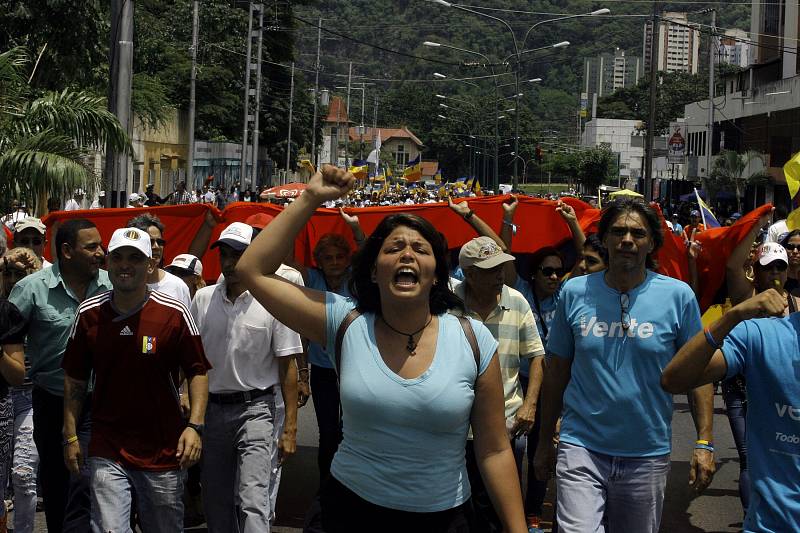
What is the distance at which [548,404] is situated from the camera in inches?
220

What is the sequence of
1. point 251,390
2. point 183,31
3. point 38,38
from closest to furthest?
point 251,390 < point 38,38 < point 183,31

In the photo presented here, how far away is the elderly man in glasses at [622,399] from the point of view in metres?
5.18

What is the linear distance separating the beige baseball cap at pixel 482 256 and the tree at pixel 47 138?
23.0 feet

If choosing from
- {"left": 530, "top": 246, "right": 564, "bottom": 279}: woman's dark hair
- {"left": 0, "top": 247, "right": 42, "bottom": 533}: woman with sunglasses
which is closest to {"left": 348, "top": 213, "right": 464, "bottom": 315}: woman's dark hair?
{"left": 0, "top": 247, "right": 42, "bottom": 533}: woman with sunglasses

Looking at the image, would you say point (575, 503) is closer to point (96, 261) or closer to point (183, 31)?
point (96, 261)

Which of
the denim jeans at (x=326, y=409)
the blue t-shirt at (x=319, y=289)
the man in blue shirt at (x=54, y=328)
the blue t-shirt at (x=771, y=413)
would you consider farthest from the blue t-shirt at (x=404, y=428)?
the denim jeans at (x=326, y=409)

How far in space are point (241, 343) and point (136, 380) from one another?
3.65 feet

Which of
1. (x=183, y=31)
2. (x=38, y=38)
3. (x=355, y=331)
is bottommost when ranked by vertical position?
(x=355, y=331)

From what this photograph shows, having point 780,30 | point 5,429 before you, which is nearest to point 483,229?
point 5,429

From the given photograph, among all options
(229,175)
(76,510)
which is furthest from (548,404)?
→ (229,175)

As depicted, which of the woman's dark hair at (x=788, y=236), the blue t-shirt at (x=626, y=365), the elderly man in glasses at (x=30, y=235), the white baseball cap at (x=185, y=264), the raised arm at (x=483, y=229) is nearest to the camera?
the blue t-shirt at (x=626, y=365)

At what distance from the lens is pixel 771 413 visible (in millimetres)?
4070

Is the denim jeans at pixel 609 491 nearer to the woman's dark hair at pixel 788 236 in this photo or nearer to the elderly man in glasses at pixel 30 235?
the woman's dark hair at pixel 788 236

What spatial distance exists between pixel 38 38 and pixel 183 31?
3958 cm
